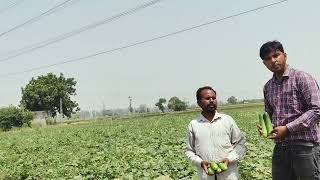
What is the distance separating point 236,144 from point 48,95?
93672 millimetres

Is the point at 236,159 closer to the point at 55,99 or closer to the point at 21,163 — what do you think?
the point at 21,163

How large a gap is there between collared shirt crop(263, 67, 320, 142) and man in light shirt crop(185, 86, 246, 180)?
1.91ft

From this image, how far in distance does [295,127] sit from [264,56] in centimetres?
76

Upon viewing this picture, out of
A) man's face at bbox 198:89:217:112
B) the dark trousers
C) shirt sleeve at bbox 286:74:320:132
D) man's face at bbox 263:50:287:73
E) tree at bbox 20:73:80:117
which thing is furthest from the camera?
tree at bbox 20:73:80:117

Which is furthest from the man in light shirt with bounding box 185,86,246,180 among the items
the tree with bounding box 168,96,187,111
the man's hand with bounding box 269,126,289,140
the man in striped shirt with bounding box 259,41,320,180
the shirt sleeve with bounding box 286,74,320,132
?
the tree with bounding box 168,96,187,111

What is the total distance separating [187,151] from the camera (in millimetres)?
5648

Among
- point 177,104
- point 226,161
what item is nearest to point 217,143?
point 226,161

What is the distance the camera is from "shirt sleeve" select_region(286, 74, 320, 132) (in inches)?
187

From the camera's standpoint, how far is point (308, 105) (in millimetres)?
4832

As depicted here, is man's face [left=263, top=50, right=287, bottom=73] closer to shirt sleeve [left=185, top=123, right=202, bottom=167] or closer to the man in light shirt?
the man in light shirt

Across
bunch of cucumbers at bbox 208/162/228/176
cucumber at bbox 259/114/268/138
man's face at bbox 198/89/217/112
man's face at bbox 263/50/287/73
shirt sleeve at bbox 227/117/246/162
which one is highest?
man's face at bbox 263/50/287/73

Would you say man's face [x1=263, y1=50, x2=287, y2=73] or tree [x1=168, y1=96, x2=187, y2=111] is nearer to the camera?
man's face [x1=263, y1=50, x2=287, y2=73]

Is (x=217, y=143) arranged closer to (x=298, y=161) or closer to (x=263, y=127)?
(x=263, y=127)

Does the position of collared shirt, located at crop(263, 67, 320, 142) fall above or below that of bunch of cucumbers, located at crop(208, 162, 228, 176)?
above
